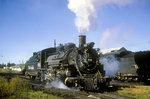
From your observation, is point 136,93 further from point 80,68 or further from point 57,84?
point 57,84

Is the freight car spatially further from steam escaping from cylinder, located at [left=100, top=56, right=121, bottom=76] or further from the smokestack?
the smokestack

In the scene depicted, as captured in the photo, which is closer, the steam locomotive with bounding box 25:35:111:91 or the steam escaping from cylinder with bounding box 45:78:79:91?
the steam locomotive with bounding box 25:35:111:91

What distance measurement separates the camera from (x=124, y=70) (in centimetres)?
2094

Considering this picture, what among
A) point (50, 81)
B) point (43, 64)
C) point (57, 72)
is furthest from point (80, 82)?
point (43, 64)

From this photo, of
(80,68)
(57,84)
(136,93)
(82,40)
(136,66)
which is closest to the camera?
(136,93)

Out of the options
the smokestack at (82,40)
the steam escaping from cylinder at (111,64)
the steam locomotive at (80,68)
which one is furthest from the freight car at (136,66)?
the smokestack at (82,40)

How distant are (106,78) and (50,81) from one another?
5.62m

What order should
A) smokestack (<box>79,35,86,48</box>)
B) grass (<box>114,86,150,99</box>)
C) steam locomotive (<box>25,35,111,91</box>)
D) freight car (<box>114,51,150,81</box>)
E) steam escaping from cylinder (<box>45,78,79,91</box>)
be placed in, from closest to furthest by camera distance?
grass (<box>114,86,150,99</box>) → steam locomotive (<box>25,35,111,91</box>) → smokestack (<box>79,35,86,48</box>) → steam escaping from cylinder (<box>45,78,79,91</box>) → freight car (<box>114,51,150,81</box>)

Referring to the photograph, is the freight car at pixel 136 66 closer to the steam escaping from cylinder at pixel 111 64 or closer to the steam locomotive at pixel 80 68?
the steam escaping from cylinder at pixel 111 64

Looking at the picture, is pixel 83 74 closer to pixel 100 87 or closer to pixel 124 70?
pixel 100 87

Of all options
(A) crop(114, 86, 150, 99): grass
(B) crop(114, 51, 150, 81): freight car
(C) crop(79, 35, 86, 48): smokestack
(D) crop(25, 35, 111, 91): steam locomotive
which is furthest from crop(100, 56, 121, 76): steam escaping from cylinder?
(C) crop(79, 35, 86, 48): smokestack

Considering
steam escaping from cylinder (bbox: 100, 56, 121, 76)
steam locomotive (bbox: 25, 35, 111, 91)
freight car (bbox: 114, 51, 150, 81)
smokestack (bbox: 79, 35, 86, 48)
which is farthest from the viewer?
steam escaping from cylinder (bbox: 100, 56, 121, 76)

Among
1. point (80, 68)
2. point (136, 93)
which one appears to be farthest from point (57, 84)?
point (136, 93)

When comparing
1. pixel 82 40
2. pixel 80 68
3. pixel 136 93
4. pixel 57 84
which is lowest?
pixel 136 93
